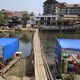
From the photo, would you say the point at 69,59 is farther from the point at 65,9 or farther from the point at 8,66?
the point at 65,9

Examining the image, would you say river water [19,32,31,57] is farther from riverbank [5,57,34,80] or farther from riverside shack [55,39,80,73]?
riverside shack [55,39,80,73]

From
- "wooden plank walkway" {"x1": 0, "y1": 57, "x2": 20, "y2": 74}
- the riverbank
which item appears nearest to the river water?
"wooden plank walkway" {"x1": 0, "y1": 57, "x2": 20, "y2": 74}

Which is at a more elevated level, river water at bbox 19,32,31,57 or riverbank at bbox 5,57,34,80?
riverbank at bbox 5,57,34,80

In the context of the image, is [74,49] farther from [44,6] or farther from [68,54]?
[44,6]

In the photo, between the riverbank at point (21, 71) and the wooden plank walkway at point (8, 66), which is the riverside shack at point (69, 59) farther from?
the wooden plank walkway at point (8, 66)

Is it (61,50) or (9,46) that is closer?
(61,50)

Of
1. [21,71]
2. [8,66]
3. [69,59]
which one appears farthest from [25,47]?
[69,59]

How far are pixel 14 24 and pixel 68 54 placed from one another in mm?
59944

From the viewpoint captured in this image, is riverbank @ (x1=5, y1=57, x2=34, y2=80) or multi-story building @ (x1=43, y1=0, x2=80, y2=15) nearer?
riverbank @ (x1=5, y1=57, x2=34, y2=80)

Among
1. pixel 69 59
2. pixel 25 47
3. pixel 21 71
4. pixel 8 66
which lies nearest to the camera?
pixel 69 59

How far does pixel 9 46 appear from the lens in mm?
20312

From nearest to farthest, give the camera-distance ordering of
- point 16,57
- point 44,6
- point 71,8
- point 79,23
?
1. point 16,57
2. point 79,23
3. point 71,8
4. point 44,6

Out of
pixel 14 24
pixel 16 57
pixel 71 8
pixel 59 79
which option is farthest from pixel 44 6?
pixel 59 79

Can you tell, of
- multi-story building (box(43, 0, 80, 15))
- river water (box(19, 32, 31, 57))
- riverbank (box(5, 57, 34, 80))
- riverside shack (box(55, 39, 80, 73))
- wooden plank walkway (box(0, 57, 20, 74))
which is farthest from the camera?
multi-story building (box(43, 0, 80, 15))
